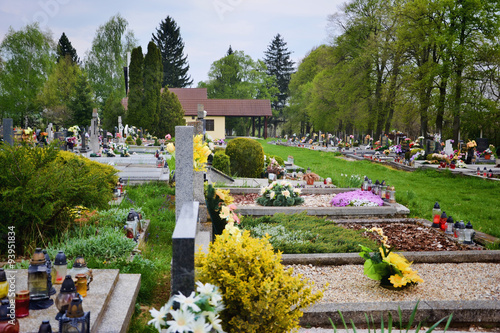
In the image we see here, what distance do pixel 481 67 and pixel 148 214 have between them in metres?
22.8

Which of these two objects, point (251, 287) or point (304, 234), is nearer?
point (251, 287)

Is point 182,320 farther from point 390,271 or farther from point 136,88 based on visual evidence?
point 136,88

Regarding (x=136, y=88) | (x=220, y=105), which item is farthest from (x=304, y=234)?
(x=220, y=105)

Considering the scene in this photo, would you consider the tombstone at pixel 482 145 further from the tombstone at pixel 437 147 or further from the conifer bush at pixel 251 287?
the conifer bush at pixel 251 287

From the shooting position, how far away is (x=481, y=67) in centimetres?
2312

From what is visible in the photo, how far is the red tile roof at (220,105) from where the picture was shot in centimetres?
4475

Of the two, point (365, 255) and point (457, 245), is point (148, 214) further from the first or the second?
point (457, 245)

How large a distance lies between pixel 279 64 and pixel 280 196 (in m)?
60.3

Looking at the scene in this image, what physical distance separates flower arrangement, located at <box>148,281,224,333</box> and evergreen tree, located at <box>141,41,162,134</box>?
2908cm

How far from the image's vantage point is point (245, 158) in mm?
13805

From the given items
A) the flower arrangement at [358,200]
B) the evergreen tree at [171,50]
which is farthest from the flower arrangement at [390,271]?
the evergreen tree at [171,50]

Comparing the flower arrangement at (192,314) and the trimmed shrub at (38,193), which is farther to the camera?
the trimmed shrub at (38,193)

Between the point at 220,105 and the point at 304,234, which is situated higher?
the point at 220,105

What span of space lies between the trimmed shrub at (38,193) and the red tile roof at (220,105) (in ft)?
127
